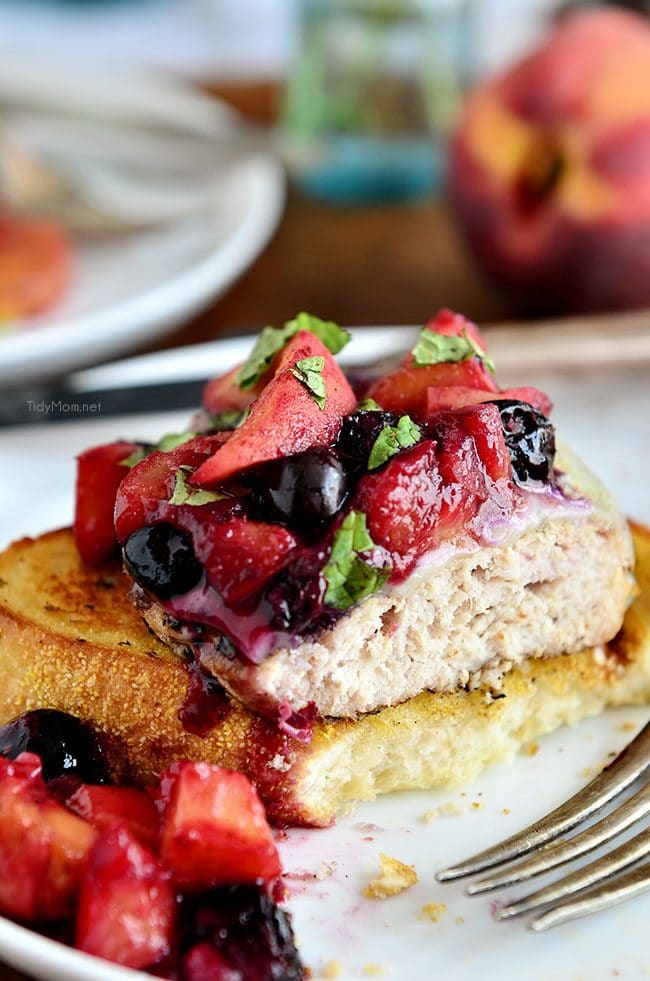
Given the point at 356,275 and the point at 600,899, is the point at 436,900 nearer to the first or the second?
the point at 600,899

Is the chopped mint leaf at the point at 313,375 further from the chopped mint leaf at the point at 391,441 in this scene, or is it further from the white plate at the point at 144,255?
the white plate at the point at 144,255

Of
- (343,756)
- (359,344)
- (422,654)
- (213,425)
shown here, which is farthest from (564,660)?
(359,344)

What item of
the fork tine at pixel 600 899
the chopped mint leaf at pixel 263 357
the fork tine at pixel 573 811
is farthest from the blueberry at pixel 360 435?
the fork tine at pixel 600 899

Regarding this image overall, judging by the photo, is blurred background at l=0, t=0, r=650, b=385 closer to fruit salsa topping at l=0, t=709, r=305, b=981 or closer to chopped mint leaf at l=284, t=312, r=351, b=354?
chopped mint leaf at l=284, t=312, r=351, b=354

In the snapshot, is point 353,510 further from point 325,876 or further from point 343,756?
point 325,876

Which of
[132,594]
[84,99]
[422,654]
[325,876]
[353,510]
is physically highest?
[84,99]

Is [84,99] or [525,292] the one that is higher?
[84,99]
